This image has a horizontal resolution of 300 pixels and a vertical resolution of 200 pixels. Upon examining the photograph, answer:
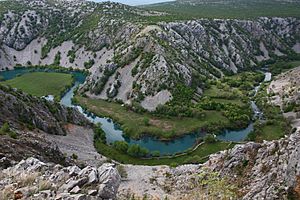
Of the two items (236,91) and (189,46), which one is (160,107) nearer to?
(236,91)

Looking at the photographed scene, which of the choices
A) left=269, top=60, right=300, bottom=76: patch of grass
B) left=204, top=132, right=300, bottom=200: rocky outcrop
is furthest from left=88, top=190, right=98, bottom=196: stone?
left=269, top=60, right=300, bottom=76: patch of grass

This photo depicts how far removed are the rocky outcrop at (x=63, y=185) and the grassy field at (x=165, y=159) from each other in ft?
183

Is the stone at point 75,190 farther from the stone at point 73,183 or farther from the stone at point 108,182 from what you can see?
the stone at point 108,182

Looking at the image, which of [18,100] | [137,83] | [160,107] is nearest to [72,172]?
[18,100]

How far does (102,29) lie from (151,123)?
94.6 m

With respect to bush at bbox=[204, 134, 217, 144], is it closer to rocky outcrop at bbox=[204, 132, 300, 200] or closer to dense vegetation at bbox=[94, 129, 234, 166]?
dense vegetation at bbox=[94, 129, 234, 166]

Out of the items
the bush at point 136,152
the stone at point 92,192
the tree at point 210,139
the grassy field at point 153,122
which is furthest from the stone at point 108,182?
the grassy field at point 153,122

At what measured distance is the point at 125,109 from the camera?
4877 inches

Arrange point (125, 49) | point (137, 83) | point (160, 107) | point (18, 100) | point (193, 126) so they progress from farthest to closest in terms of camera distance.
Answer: point (125, 49) < point (137, 83) < point (160, 107) < point (193, 126) < point (18, 100)

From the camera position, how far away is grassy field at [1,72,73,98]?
145 metres

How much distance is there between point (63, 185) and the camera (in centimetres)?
2447

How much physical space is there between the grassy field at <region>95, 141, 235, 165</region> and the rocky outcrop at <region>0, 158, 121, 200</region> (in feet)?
183

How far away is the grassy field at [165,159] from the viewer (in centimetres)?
8400

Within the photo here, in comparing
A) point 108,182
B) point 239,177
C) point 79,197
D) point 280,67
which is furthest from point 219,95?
point 79,197
